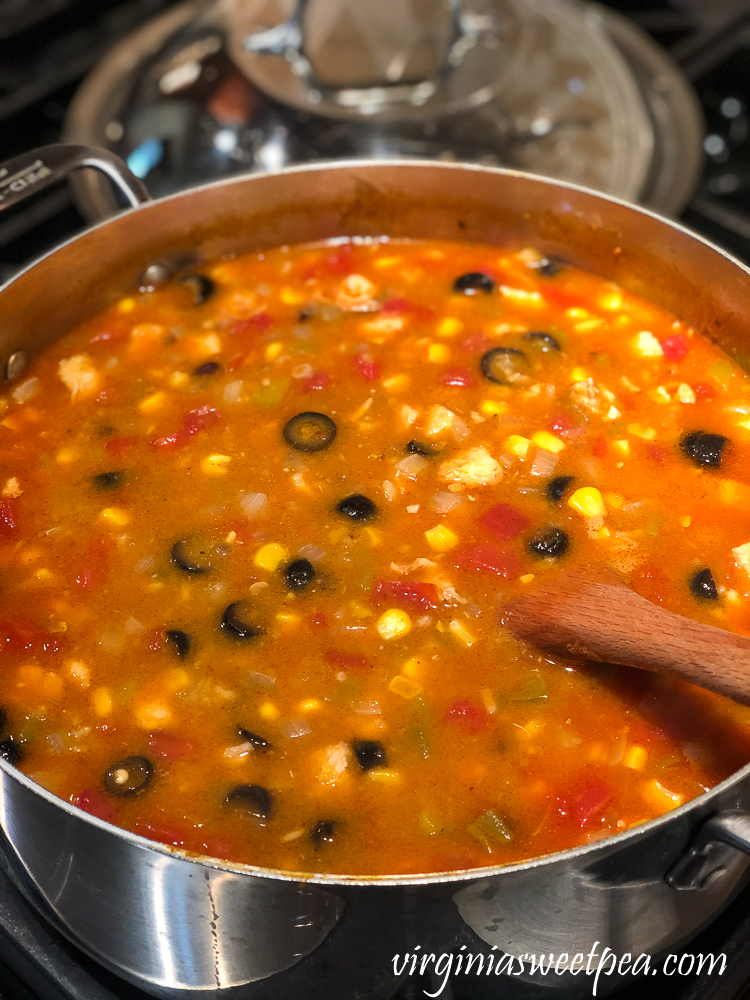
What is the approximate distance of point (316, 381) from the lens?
2553 mm

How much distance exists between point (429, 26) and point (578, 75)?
587 mm

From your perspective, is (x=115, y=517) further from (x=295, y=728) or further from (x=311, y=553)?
(x=295, y=728)

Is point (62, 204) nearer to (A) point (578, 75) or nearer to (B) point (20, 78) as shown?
(B) point (20, 78)

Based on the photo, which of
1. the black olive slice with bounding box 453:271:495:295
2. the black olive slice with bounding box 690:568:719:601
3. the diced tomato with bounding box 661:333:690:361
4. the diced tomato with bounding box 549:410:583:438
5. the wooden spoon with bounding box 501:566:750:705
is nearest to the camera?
the wooden spoon with bounding box 501:566:750:705

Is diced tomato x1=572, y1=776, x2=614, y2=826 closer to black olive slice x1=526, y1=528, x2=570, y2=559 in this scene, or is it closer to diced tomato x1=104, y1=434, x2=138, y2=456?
black olive slice x1=526, y1=528, x2=570, y2=559

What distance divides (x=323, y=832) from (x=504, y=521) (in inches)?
31.2

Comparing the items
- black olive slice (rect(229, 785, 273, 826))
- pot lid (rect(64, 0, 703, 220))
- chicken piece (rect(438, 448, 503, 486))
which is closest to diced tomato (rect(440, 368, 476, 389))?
chicken piece (rect(438, 448, 503, 486))

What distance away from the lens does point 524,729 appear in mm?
1883

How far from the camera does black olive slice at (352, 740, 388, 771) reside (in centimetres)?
183

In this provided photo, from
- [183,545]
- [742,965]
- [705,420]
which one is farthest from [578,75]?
[742,965]

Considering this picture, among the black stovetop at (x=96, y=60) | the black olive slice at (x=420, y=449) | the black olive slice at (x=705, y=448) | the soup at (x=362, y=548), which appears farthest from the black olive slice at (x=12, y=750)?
the black stovetop at (x=96, y=60)

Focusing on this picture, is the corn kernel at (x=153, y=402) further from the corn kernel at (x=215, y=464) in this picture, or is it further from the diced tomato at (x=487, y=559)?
the diced tomato at (x=487, y=559)

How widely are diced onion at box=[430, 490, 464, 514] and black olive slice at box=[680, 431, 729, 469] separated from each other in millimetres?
572

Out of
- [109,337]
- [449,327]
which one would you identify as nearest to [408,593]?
[449,327]
